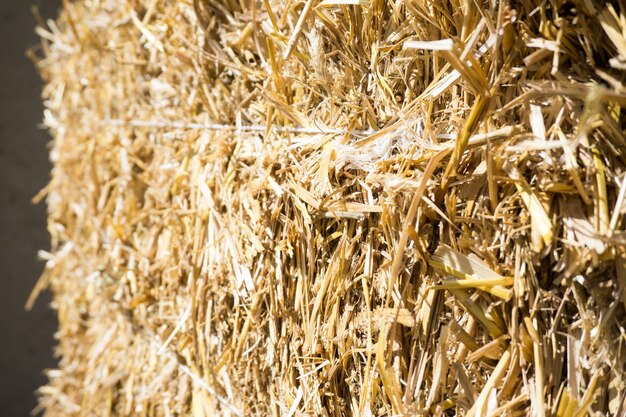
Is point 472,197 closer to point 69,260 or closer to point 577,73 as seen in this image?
point 577,73

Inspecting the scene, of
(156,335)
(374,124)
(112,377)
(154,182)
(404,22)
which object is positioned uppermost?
(404,22)

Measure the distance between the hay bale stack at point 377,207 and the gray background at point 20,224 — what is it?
162cm

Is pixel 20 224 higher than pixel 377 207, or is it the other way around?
A: pixel 377 207

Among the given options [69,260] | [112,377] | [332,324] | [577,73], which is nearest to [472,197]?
[577,73]

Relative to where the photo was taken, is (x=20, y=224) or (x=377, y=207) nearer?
(x=377, y=207)

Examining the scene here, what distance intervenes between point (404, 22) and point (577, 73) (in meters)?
0.24

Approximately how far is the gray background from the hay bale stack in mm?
1619

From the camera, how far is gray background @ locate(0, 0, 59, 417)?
3.07 meters

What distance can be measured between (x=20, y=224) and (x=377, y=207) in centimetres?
260

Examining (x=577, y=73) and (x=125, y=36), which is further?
(x=125, y=36)

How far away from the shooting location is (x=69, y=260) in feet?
7.08

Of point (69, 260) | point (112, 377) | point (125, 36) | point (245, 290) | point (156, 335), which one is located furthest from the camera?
point (69, 260)

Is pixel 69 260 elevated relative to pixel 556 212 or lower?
lower

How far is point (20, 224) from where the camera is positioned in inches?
122
